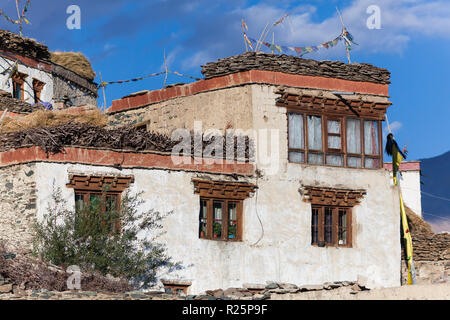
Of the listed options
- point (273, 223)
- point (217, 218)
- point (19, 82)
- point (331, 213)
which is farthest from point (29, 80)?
point (331, 213)

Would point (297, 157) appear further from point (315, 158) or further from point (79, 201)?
point (79, 201)

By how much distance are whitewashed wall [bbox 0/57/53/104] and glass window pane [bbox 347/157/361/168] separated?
48.4 feet

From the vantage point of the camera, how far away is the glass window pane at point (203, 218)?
25.1 meters

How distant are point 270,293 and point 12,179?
7.33 m

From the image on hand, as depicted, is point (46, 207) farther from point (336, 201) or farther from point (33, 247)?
point (336, 201)

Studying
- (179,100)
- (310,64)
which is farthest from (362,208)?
(179,100)

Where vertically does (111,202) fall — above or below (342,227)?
above

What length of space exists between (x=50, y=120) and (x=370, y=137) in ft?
32.7

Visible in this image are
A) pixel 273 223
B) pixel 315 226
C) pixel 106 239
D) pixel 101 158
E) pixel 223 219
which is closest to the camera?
pixel 106 239

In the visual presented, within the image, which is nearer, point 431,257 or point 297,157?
point 297,157

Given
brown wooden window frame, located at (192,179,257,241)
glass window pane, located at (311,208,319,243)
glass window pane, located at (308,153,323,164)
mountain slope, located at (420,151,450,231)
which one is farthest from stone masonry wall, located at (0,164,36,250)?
mountain slope, located at (420,151,450,231)

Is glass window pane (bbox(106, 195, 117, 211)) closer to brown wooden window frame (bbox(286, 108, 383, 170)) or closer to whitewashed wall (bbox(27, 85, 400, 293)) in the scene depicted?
whitewashed wall (bbox(27, 85, 400, 293))

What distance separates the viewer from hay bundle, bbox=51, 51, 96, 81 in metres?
45.5

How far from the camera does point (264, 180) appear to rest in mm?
Answer: 26078
